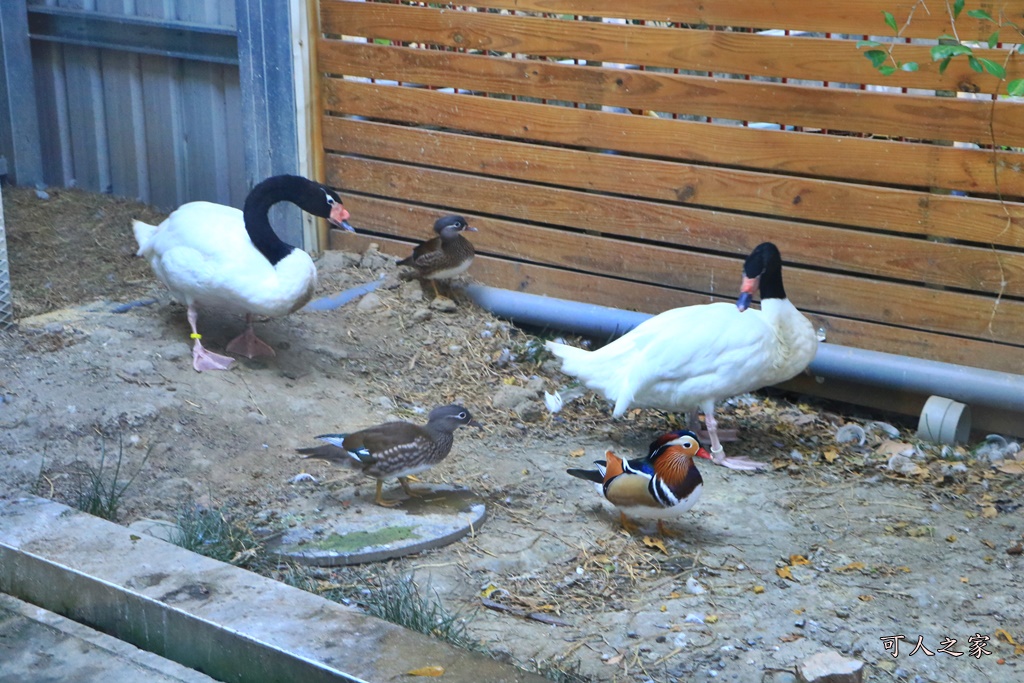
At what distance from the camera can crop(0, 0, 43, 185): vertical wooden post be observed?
783 cm

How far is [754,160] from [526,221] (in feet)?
4.70

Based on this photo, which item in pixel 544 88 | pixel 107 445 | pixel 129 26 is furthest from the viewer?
pixel 129 26

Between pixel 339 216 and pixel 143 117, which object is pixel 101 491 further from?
pixel 143 117

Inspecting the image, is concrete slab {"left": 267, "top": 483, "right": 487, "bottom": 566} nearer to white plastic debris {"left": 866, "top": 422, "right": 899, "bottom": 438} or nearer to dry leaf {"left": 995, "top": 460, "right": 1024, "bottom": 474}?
white plastic debris {"left": 866, "top": 422, "right": 899, "bottom": 438}

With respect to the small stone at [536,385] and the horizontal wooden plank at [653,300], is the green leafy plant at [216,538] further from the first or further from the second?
the horizontal wooden plank at [653,300]

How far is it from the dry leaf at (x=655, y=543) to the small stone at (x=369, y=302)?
108 inches

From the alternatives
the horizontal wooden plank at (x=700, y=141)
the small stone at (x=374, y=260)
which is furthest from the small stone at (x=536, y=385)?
the small stone at (x=374, y=260)

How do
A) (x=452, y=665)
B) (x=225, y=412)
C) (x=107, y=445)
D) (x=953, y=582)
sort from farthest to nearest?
1. (x=225, y=412)
2. (x=107, y=445)
3. (x=953, y=582)
4. (x=452, y=665)

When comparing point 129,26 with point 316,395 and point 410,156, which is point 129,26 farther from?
point 316,395

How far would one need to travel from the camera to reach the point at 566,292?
21.0ft

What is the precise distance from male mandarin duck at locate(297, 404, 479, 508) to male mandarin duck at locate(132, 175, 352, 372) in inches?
44.6

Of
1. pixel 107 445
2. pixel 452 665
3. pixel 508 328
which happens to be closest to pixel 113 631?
pixel 452 665

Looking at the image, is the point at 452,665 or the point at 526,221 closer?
the point at 452,665

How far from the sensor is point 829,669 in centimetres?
305
